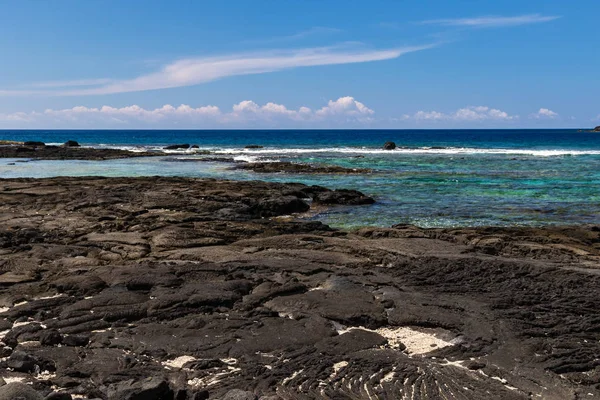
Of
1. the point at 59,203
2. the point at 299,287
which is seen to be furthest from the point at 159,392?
the point at 59,203

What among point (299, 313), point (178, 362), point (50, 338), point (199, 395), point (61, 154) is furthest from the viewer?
point (61, 154)

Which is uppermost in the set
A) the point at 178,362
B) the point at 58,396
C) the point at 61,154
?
the point at 61,154

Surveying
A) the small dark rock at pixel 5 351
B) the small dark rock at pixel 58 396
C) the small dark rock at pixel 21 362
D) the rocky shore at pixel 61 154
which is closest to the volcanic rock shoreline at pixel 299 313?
the small dark rock at pixel 21 362

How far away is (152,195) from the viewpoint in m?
21.8

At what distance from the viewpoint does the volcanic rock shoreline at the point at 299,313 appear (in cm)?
640

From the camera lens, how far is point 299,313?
854 cm

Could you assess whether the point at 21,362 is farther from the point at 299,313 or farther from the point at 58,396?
the point at 299,313

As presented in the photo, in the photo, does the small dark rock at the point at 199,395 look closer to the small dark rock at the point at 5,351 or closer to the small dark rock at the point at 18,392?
the small dark rock at the point at 18,392

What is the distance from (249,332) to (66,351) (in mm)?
2367

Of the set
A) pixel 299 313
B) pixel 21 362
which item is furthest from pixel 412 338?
pixel 21 362

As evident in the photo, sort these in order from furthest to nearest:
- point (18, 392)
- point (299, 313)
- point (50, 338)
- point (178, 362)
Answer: point (299, 313) < point (50, 338) < point (178, 362) < point (18, 392)

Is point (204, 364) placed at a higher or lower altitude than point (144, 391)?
lower

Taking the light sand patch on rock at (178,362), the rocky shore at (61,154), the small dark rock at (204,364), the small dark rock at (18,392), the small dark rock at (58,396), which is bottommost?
the light sand patch on rock at (178,362)

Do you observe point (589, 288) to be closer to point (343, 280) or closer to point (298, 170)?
point (343, 280)
